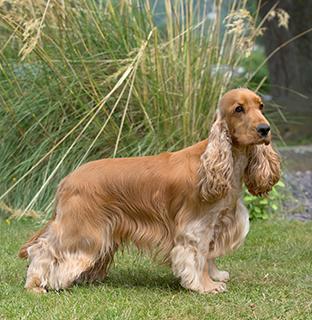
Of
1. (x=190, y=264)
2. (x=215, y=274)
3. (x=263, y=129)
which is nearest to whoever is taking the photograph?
(x=263, y=129)

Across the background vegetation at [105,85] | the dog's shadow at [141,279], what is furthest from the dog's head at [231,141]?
the background vegetation at [105,85]

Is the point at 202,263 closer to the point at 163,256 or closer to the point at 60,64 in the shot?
the point at 163,256

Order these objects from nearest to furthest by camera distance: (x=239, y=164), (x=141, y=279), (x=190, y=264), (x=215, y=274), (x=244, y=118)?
(x=244, y=118), (x=190, y=264), (x=239, y=164), (x=215, y=274), (x=141, y=279)

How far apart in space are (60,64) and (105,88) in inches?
18.2

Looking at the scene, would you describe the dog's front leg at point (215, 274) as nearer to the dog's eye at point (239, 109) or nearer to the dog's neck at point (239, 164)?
the dog's neck at point (239, 164)

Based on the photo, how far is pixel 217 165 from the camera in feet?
17.2

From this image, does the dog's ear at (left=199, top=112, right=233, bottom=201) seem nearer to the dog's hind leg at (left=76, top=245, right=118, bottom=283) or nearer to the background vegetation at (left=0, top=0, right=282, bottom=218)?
the dog's hind leg at (left=76, top=245, right=118, bottom=283)

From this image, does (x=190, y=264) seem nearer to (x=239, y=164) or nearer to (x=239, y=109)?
(x=239, y=164)

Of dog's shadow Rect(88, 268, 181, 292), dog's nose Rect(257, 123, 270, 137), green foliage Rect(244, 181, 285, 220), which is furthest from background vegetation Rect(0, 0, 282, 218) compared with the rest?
dog's nose Rect(257, 123, 270, 137)

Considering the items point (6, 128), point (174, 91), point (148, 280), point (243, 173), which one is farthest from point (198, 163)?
point (6, 128)

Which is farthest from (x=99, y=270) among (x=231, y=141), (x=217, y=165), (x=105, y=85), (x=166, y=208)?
(x=105, y=85)

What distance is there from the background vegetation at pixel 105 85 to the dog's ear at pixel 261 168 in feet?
8.10

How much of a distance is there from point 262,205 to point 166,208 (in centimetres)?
290

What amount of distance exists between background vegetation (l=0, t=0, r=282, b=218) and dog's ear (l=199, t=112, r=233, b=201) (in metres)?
2.56
